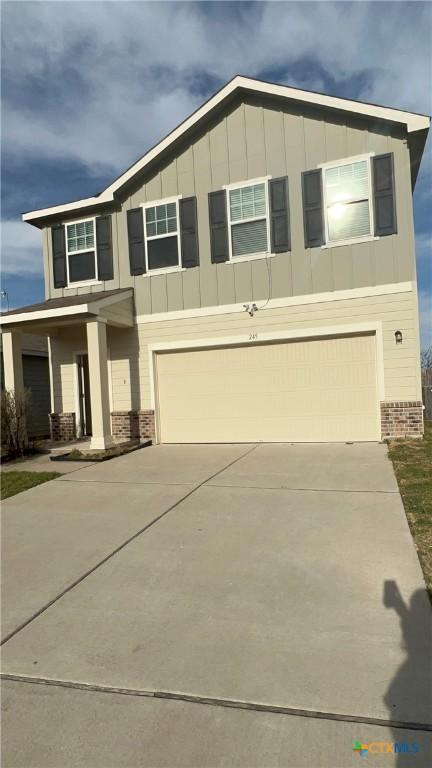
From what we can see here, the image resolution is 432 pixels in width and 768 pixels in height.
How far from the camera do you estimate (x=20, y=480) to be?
7125 millimetres

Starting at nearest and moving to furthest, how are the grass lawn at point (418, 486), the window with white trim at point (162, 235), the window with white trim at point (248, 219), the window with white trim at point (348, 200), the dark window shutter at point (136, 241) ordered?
1. the grass lawn at point (418, 486)
2. the window with white trim at point (348, 200)
3. the window with white trim at point (248, 219)
4. the window with white trim at point (162, 235)
5. the dark window shutter at point (136, 241)

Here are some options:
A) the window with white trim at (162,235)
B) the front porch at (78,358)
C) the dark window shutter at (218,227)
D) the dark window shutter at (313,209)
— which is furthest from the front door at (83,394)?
the dark window shutter at (313,209)

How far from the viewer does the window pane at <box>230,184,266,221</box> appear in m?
9.81

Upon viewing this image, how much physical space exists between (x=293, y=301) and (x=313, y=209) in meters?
1.84

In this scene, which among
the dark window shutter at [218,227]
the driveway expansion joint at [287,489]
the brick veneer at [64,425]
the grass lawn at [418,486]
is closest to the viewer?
the grass lawn at [418,486]

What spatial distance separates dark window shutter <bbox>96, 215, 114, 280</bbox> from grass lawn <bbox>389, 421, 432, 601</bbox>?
284 inches

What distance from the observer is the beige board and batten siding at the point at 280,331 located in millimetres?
8852

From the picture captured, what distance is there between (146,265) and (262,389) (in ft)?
12.6

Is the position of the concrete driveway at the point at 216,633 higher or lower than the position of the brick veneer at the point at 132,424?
lower

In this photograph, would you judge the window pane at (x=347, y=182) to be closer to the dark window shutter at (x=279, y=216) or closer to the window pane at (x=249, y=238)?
the dark window shutter at (x=279, y=216)

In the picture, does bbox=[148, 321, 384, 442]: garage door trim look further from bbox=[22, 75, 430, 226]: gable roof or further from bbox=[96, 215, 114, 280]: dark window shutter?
bbox=[22, 75, 430, 226]: gable roof

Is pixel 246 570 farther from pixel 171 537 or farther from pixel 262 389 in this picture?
pixel 262 389

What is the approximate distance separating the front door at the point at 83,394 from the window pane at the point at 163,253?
9.79 feet

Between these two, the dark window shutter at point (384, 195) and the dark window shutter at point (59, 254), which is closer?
the dark window shutter at point (384, 195)
